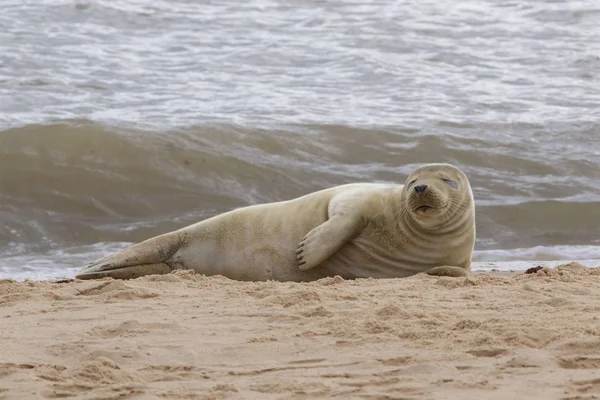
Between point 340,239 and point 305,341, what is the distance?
200cm

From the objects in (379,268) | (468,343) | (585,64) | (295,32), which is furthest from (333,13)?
(468,343)

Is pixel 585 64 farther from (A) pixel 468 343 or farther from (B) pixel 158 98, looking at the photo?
(A) pixel 468 343

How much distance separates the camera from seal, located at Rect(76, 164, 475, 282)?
593 cm

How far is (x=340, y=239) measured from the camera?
5.92 metres

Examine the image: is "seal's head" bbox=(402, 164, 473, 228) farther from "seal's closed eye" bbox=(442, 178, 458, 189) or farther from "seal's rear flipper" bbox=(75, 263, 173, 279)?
"seal's rear flipper" bbox=(75, 263, 173, 279)

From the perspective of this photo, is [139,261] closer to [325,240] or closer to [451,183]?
[325,240]

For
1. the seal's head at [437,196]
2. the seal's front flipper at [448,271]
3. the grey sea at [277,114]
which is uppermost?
the seal's head at [437,196]

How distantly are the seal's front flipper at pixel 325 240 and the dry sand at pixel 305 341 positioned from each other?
0.66 meters

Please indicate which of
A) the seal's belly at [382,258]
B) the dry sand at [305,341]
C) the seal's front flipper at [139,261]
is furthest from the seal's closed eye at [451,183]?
the seal's front flipper at [139,261]

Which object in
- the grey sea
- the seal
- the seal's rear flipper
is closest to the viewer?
the seal

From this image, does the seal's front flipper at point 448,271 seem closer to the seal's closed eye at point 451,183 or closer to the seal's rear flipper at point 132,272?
the seal's closed eye at point 451,183

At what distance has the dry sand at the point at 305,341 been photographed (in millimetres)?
3367

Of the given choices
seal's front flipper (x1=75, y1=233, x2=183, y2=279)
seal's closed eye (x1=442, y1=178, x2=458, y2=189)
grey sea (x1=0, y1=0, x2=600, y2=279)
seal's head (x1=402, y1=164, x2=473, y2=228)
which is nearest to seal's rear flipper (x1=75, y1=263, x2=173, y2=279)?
seal's front flipper (x1=75, y1=233, x2=183, y2=279)

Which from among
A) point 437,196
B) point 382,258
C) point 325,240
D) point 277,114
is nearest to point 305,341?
point 325,240
